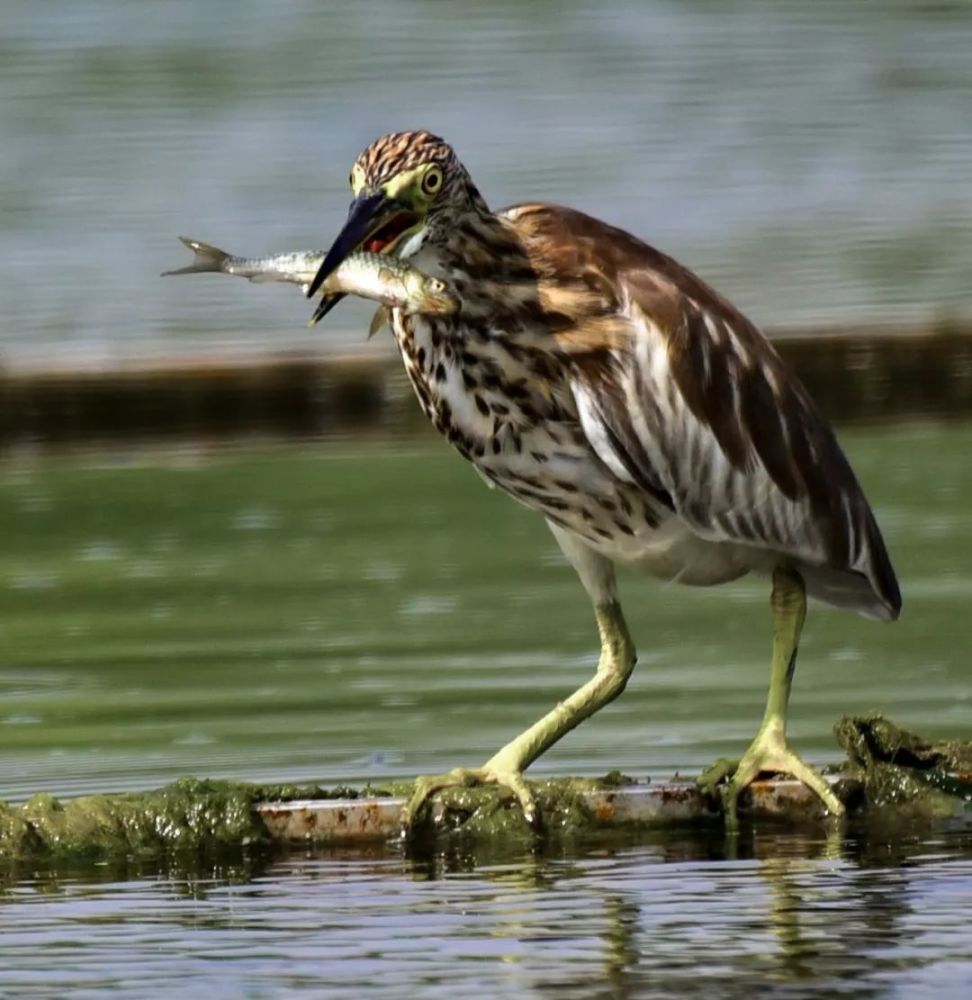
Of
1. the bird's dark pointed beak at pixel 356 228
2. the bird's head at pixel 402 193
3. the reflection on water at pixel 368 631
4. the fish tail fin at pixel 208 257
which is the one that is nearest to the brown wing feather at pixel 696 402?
the bird's head at pixel 402 193

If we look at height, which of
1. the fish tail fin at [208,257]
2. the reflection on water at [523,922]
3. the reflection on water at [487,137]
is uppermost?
the reflection on water at [487,137]

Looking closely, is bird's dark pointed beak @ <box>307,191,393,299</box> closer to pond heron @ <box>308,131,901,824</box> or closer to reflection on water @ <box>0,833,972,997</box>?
pond heron @ <box>308,131,901,824</box>

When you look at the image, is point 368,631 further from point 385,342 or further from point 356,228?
point 385,342

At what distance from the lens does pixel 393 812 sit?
719 cm

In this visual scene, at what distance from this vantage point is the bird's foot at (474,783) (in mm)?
7219

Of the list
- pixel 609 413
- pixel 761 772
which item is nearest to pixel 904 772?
pixel 761 772

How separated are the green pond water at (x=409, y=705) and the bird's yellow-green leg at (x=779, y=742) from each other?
19 centimetres

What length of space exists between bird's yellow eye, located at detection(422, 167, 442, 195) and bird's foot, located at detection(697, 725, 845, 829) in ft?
4.51

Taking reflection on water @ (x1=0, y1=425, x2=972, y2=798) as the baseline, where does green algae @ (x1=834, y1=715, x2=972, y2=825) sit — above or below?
below

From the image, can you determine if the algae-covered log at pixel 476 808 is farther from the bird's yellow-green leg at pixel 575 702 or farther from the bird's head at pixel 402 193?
the bird's head at pixel 402 193

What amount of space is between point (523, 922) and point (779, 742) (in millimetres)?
1503

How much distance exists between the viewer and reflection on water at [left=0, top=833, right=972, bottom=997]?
18.6 feet

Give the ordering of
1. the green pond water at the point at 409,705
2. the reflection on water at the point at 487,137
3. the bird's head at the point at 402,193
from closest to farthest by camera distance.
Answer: the green pond water at the point at 409,705, the bird's head at the point at 402,193, the reflection on water at the point at 487,137

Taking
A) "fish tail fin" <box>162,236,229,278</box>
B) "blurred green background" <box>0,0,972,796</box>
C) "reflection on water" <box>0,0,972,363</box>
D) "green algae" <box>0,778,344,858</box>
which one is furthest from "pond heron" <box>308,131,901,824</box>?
"reflection on water" <box>0,0,972,363</box>
